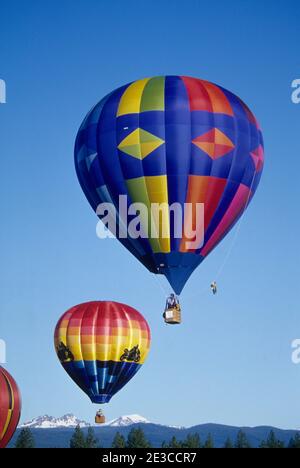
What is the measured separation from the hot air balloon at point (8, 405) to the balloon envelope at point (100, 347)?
302cm

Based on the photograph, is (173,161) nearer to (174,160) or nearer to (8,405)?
(174,160)

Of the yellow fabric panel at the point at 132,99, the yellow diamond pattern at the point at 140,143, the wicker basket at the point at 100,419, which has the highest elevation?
the yellow fabric panel at the point at 132,99

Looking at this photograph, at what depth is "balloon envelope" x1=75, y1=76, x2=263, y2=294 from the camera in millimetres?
32344

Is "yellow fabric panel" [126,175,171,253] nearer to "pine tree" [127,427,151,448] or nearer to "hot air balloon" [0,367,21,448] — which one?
"hot air balloon" [0,367,21,448]

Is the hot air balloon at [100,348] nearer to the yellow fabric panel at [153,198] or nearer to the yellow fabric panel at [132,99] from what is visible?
the yellow fabric panel at [153,198]

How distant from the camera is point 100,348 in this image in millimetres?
43281

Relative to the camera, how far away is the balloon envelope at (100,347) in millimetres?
43250

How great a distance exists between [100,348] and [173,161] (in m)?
14.1

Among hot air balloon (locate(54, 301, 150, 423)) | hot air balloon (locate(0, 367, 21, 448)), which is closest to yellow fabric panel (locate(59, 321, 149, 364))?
hot air balloon (locate(54, 301, 150, 423))

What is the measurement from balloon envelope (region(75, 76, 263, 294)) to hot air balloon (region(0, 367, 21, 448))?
14201 millimetres

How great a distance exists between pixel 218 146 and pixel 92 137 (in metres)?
4.84

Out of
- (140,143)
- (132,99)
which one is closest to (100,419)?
(140,143)

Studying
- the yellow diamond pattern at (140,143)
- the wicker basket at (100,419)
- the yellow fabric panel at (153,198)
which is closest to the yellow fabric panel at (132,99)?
the yellow diamond pattern at (140,143)
